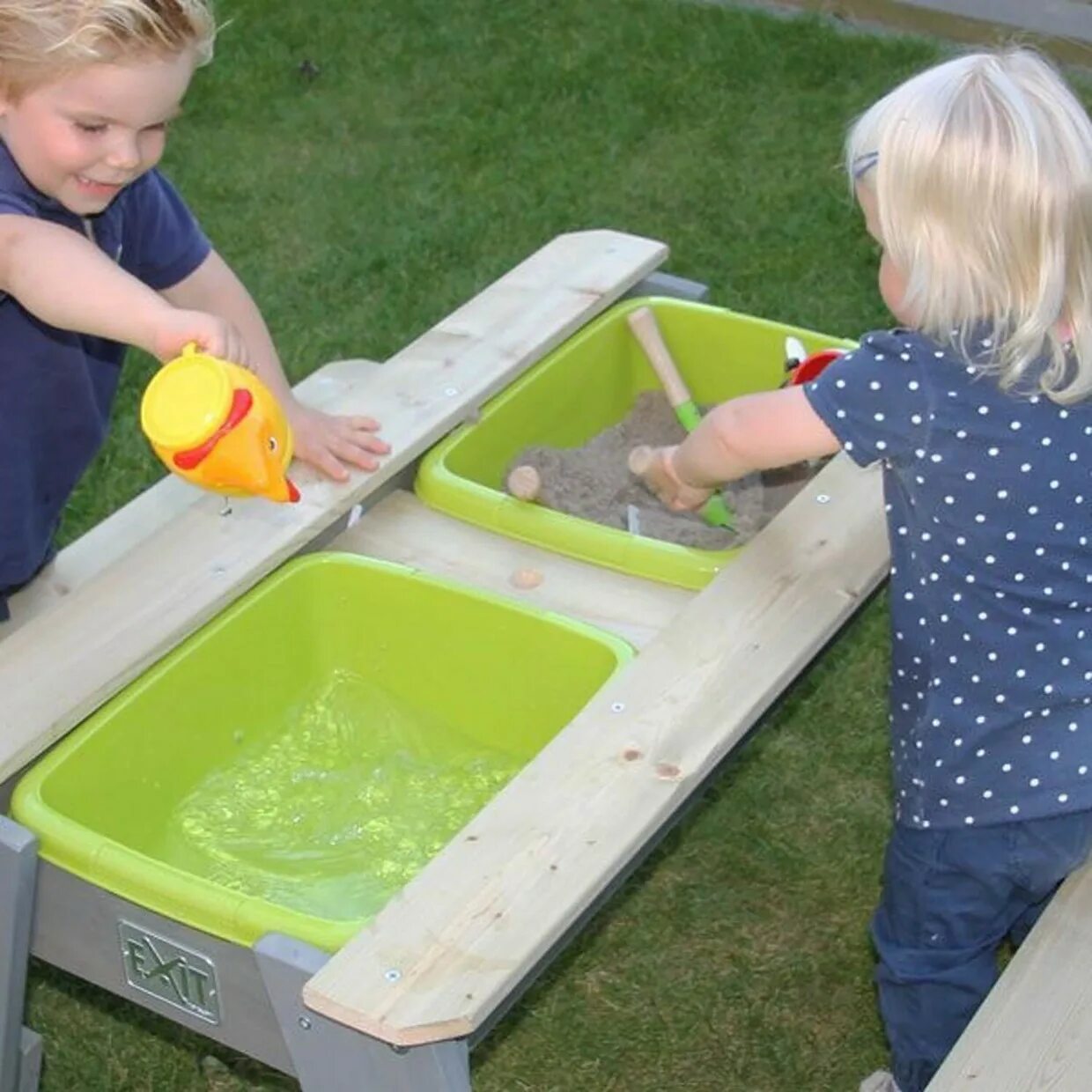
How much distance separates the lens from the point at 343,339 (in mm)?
2684

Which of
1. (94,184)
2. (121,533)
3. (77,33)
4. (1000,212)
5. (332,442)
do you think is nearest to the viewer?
(1000,212)

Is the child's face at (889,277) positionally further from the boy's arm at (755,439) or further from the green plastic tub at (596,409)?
the green plastic tub at (596,409)

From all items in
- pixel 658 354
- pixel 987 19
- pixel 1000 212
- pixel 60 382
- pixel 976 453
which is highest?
pixel 1000 212

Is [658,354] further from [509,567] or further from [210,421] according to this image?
[210,421]

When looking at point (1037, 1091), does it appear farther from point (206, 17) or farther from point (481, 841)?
point (206, 17)

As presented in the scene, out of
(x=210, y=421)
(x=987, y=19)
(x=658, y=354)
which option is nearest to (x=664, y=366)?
(x=658, y=354)

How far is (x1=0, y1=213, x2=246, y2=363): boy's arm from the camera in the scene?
4.18ft

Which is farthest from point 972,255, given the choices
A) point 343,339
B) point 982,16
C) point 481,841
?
point 982,16

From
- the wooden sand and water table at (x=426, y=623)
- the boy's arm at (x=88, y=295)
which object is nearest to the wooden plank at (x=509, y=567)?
the wooden sand and water table at (x=426, y=623)

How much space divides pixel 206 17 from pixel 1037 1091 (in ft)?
3.09

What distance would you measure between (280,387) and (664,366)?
414 millimetres

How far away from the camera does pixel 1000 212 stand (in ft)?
3.92

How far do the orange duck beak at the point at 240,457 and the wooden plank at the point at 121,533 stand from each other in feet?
1.47

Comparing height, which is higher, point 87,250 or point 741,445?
point 87,250
